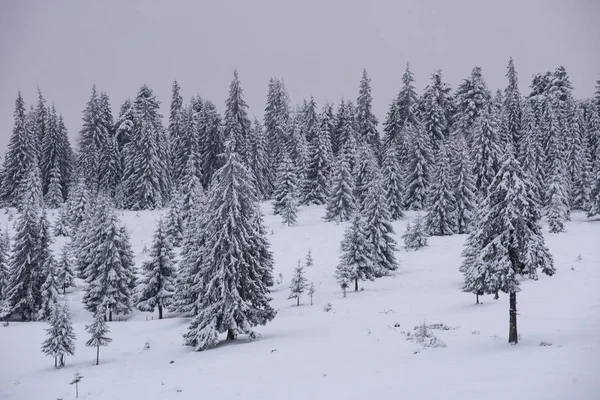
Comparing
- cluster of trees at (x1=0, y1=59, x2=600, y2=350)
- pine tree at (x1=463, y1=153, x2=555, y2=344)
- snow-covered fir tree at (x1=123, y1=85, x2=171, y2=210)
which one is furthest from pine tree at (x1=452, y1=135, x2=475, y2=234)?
snow-covered fir tree at (x1=123, y1=85, x2=171, y2=210)

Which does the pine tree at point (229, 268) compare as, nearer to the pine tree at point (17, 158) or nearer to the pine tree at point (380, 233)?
the pine tree at point (380, 233)

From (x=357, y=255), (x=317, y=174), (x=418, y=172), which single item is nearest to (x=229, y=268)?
(x=357, y=255)

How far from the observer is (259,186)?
77562mm

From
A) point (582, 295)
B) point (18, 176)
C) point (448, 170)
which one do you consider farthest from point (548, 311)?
point (18, 176)

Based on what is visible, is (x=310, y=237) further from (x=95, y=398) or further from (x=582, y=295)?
(x=95, y=398)

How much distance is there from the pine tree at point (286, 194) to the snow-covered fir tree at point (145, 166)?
18225mm

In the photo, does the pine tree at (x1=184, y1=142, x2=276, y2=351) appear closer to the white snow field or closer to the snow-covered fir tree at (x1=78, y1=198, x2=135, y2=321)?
the white snow field

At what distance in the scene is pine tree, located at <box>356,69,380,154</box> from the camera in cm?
8019

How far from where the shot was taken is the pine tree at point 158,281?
136ft

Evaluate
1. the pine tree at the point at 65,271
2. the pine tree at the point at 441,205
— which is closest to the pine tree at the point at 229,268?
the pine tree at the point at 65,271

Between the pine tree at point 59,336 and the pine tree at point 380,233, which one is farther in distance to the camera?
the pine tree at point 380,233

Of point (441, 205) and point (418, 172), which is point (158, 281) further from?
point (418, 172)

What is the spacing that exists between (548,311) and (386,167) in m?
35.0

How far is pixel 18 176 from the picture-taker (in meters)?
70.1
